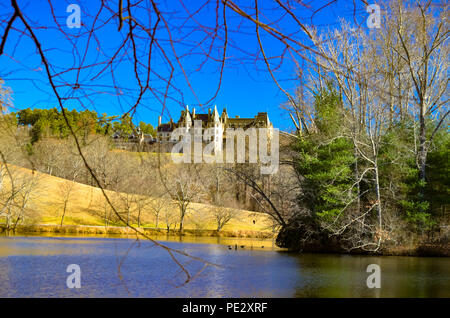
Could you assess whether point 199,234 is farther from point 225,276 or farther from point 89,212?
point 225,276

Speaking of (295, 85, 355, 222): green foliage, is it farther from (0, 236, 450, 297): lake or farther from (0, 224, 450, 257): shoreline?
(0, 224, 450, 257): shoreline

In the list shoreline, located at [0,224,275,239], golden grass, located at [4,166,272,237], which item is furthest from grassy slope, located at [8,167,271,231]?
shoreline, located at [0,224,275,239]

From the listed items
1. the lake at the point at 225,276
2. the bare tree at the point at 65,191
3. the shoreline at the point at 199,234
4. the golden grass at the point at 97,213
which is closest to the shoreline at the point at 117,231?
the shoreline at the point at 199,234

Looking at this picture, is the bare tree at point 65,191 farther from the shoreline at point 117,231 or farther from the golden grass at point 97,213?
the shoreline at point 117,231

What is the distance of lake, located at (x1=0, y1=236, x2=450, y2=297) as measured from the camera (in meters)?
14.2

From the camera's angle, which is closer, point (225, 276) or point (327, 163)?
point (225, 276)

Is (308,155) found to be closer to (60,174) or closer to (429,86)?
(429,86)

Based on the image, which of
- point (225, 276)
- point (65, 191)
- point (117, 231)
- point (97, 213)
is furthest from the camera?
point (65, 191)

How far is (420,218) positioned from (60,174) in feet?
157

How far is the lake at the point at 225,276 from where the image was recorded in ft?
46.6

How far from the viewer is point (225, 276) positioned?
1812 cm

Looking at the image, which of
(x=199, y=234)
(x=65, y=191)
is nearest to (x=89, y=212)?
(x=65, y=191)
